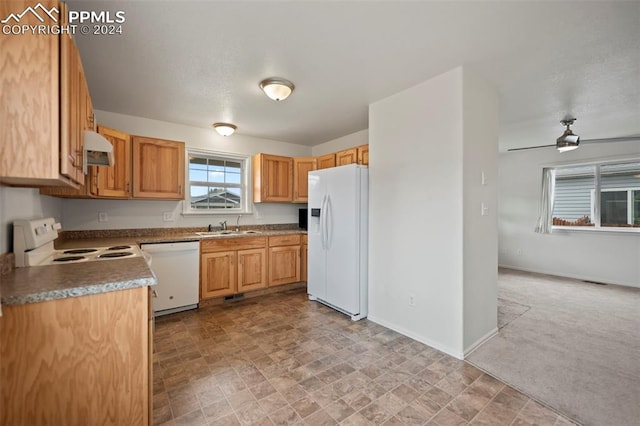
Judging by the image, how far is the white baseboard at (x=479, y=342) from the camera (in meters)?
2.42

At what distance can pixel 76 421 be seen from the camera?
119 cm

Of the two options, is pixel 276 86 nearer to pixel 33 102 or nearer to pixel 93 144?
pixel 93 144

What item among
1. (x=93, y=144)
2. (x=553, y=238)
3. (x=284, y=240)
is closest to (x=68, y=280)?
Answer: (x=93, y=144)

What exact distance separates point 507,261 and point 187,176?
6638 mm

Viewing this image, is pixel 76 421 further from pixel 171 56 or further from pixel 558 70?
pixel 558 70

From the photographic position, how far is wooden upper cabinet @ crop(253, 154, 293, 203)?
14.6ft

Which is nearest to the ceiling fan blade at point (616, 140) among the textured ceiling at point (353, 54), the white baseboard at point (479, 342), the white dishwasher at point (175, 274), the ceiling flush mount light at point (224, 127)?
the textured ceiling at point (353, 54)

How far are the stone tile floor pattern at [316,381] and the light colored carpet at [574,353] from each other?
227 mm

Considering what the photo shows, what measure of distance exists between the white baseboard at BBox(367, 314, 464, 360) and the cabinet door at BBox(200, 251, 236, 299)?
1.92m

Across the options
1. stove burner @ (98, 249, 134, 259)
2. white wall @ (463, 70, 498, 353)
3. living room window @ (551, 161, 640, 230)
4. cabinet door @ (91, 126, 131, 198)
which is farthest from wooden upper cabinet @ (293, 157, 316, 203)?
living room window @ (551, 161, 640, 230)

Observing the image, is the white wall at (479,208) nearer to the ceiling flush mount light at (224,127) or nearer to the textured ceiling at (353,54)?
the textured ceiling at (353,54)

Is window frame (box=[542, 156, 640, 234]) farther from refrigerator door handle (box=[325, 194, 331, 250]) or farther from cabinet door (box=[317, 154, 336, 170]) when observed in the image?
refrigerator door handle (box=[325, 194, 331, 250])

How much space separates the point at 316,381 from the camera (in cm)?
206

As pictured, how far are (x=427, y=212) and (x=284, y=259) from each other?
239 centimetres
